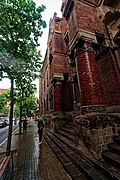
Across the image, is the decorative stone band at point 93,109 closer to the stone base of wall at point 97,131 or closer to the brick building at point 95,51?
the brick building at point 95,51

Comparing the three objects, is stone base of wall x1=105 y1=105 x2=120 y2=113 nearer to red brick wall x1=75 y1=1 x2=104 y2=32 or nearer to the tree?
red brick wall x1=75 y1=1 x2=104 y2=32

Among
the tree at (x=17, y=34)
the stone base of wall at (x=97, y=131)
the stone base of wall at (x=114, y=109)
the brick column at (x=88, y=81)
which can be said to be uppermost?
the tree at (x=17, y=34)

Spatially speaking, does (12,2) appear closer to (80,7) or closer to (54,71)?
(80,7)

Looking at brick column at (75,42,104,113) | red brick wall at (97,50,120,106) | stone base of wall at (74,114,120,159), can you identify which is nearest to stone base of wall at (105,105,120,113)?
red brick wall at (97,50,120,106)

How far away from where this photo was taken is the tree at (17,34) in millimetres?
5555

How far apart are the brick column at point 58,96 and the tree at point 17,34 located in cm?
367

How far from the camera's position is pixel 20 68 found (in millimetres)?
6527

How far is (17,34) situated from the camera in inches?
234

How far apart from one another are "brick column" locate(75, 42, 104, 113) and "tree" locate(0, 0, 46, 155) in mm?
3370

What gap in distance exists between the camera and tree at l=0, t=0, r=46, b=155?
18.2 ft

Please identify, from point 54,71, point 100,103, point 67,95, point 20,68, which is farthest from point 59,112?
point 100,103

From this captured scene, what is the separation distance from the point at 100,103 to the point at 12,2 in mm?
6406

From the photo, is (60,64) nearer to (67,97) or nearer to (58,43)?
(58,43)

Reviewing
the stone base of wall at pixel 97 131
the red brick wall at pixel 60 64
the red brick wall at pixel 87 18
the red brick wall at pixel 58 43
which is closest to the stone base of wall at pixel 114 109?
the stone base of wall at pixel 97 131
